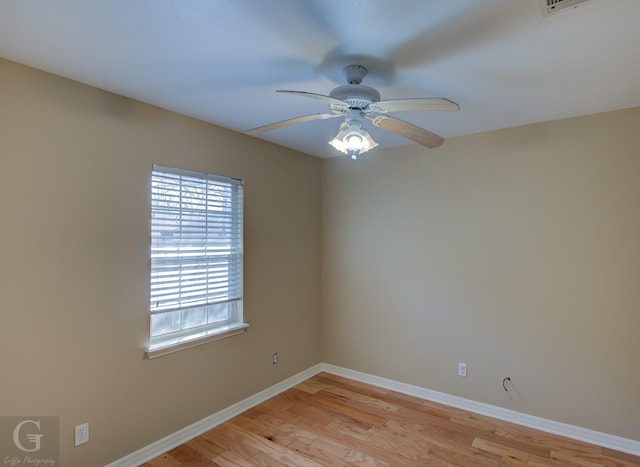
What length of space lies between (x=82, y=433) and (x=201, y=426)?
87cm

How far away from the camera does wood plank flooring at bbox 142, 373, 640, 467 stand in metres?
2.42

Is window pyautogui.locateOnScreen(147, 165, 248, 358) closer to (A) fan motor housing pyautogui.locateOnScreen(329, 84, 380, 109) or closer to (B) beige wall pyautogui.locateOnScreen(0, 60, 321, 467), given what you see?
(B) beige wall pyautogui.locateOnScreen(0, 60, 321, 467)

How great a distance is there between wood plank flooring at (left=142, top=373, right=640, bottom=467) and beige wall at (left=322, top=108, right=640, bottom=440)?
27 centimetres

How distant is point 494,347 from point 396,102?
2388 millimetres

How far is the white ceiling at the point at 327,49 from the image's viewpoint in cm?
144

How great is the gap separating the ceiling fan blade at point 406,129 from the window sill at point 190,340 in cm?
205

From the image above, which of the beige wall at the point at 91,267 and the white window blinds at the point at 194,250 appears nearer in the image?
the beige wall at the point at 91,267

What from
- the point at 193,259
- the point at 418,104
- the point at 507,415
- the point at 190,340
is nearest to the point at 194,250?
the point at 193,259

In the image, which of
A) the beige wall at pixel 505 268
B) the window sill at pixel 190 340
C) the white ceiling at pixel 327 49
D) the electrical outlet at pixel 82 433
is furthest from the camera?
the beige wall at pixel 505 268

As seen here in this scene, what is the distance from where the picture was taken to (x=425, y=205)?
3.41 metres

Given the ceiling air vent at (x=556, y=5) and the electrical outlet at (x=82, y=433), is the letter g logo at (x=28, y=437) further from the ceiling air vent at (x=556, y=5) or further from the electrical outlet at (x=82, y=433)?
the ceiling air vent at (x=556, y=5)

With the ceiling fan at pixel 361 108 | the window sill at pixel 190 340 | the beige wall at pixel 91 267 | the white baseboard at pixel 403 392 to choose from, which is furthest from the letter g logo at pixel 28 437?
the ceiling fan at pixel 361 108

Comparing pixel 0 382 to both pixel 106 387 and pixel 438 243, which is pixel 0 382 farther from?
pixel 438 243

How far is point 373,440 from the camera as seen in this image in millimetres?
2662
